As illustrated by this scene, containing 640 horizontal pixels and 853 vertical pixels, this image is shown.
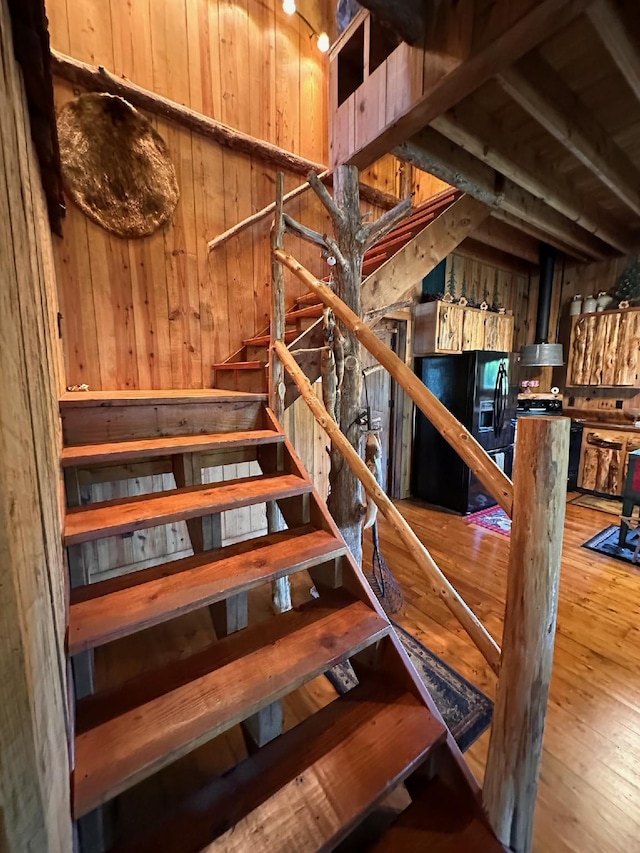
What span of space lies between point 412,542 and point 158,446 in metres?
1.16

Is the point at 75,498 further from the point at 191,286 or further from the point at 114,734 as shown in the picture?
the point at 191,286

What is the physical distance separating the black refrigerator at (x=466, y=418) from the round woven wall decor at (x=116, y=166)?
2.98m

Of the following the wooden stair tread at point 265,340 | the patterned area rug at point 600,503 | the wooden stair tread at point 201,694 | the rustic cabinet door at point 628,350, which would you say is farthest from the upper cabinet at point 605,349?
the wooden stair tread at point 201,694

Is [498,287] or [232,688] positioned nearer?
[232,688]

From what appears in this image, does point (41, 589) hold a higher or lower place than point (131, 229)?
lower

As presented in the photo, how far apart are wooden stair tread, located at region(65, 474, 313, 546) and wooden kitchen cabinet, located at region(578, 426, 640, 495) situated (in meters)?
4.39

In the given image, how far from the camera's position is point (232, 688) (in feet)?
3.53

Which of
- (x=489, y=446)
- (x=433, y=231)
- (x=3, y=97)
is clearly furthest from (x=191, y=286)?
(x=489, y=446)

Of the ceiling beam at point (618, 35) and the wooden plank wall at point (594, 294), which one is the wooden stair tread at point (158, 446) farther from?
the wooden plank wall at point (594, 294)

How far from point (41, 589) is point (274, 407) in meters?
1.56

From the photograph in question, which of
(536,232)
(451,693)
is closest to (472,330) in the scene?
(536,232)

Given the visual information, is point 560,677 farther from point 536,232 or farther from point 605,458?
point 536,232

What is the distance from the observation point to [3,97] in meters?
0.64

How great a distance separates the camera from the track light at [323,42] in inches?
137
